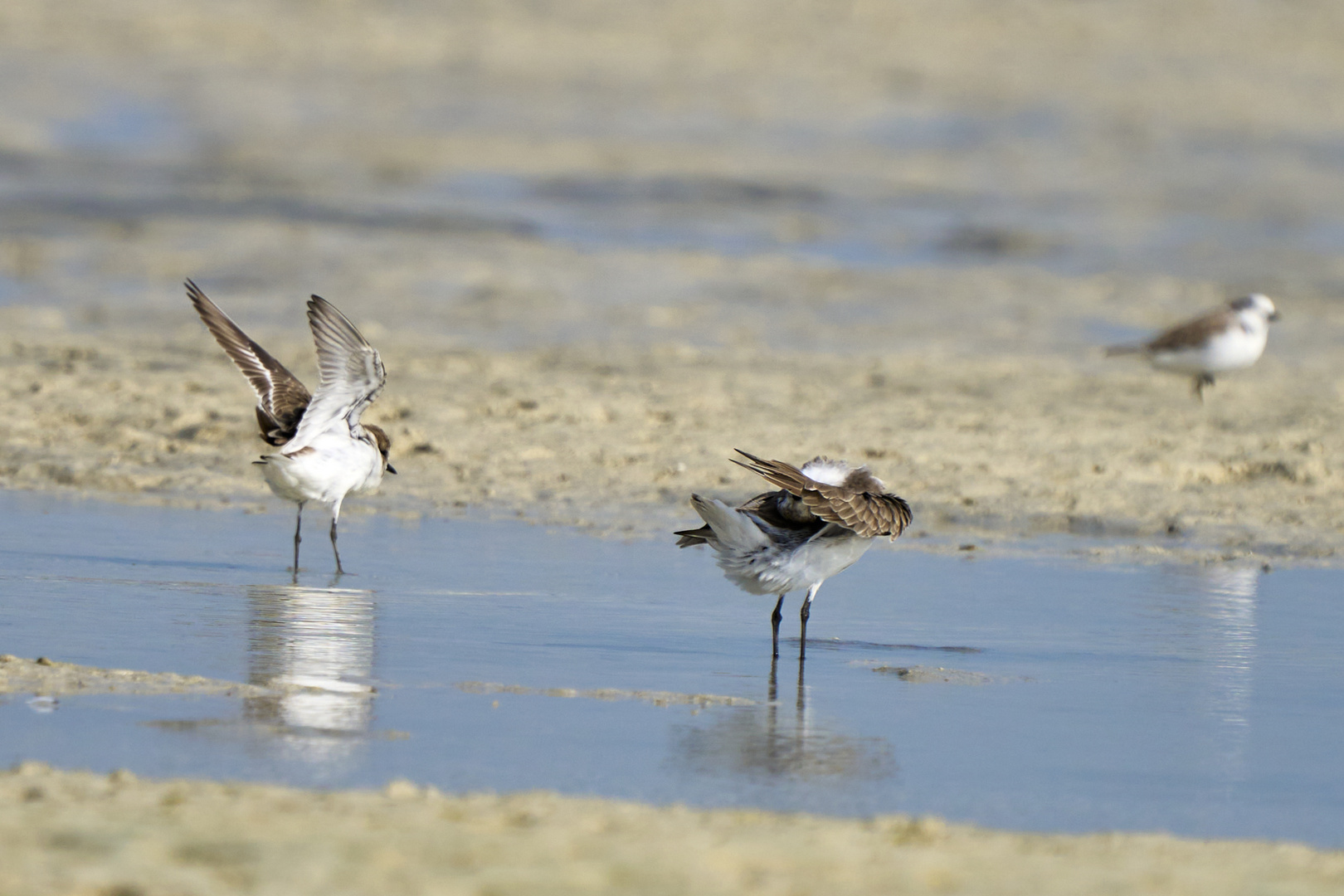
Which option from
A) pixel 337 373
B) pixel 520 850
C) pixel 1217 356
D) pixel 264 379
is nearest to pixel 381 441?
pixel 264 379

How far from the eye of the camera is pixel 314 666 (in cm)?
648

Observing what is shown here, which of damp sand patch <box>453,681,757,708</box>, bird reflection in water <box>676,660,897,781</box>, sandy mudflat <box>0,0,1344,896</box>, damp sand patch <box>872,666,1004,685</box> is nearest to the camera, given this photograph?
sandy mudflat <box>0,0,1344,896</box>

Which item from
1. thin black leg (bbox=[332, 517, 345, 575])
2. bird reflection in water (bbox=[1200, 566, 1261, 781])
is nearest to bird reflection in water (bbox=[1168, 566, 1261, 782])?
bird reflection in water (bbox=[1200, 566, 1261, 781])

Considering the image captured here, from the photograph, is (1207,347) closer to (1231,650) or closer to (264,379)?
(1231,650)

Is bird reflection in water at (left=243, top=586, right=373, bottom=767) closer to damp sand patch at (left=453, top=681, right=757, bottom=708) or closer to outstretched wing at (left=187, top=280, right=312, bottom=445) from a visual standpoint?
damp sand patch at (left=453, top=681, right=757, bottom=708)

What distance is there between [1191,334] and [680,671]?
8313mm

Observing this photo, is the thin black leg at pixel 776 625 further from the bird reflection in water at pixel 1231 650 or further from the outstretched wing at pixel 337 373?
the outstretched wing at pixel 337 373

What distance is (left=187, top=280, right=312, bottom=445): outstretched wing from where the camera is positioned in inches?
368

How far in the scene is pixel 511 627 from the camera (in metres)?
7.43

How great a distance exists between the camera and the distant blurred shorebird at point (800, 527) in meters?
6.98

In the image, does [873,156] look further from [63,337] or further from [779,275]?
[63,337]

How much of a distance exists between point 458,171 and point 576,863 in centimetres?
2334

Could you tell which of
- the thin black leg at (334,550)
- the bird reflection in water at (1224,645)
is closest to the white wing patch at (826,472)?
the bird reflection in water at (1224,645)

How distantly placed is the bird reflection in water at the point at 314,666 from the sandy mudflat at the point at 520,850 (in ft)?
2.20
